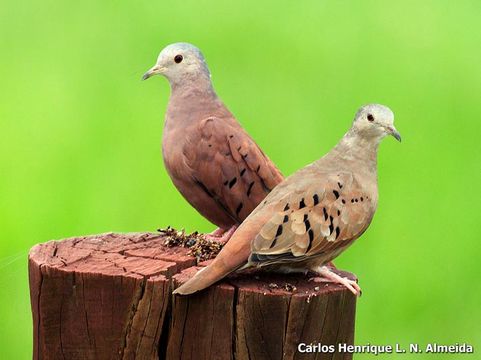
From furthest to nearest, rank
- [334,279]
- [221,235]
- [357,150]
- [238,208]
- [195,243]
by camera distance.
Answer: [221,235], [238,208], [195,243], [357,150], [334,279]

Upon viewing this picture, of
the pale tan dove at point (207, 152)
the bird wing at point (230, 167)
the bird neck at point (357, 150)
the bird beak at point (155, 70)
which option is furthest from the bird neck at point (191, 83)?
the bird neck at point (357, 150)

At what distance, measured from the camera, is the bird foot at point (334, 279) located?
537 cm

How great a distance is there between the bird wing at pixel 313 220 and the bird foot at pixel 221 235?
0.89 m

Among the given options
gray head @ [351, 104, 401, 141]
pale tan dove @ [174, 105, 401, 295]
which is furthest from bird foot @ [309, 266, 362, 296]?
gray head @ [351, 104, 401, 141]

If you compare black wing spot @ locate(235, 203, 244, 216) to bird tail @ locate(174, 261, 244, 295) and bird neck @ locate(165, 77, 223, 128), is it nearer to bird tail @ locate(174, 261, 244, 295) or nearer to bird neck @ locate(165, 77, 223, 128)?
bird neck @ locate(165, 77, 223, 128)

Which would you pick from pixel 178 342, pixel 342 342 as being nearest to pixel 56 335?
pixel 178 342

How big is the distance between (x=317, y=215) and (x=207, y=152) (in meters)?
1.41

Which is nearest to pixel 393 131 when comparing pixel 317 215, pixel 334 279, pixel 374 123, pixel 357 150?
pixel 374 123

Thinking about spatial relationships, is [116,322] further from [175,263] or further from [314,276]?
[314,276]

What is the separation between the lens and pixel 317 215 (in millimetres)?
5359

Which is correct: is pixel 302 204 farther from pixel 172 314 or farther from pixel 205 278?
pixel 172 314

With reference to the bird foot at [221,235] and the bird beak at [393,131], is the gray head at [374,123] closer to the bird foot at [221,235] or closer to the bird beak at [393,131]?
the bird beak at [393,131]

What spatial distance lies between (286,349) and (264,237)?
1.78 ft

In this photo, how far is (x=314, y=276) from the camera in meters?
5.49
